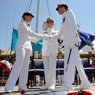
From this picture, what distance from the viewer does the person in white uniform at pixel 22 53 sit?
5.35m

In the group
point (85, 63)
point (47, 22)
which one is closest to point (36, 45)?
point (85, 63)

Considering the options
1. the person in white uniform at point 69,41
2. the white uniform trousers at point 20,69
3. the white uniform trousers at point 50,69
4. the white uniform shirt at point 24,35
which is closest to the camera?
the person in white uniform at point 69,41

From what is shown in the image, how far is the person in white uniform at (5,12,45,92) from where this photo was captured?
5348 mm

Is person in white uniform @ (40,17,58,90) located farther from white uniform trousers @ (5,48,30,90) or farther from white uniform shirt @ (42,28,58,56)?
white uniform trousers @ (5,48,30,90)

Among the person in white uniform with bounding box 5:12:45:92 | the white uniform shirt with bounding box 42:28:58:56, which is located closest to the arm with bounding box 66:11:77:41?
the person in white uniform with bounding box 5:12:45:92

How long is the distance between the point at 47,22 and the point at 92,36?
5.52 metres

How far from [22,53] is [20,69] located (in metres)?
0.35

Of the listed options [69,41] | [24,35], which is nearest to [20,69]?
Result: [24,35]

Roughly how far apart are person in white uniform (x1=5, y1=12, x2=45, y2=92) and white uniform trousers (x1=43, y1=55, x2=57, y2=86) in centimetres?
55

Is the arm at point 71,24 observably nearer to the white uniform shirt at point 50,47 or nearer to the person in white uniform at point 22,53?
the person in white uniform at point 22,53

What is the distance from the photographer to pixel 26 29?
5.45m

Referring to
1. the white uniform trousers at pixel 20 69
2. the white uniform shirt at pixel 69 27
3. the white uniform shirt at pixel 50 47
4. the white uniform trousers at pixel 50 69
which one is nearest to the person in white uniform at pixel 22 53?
the white uniform trousers at pixel 20 69

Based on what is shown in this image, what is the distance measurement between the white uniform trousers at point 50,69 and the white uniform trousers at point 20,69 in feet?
1.84

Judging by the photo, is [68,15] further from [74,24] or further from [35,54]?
[35,54]
